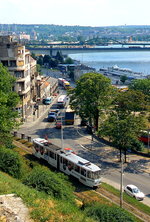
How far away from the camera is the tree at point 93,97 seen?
4278 cm

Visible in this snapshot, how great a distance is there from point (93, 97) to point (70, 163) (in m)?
17.0

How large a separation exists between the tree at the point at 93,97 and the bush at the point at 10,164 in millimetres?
20017

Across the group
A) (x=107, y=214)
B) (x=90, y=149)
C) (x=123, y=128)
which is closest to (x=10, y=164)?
(x=107, y=214)

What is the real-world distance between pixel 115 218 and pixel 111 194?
9.85 meters

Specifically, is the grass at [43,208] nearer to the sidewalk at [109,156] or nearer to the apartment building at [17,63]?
the sidewalk at [109,156]

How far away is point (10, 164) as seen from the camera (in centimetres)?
2355

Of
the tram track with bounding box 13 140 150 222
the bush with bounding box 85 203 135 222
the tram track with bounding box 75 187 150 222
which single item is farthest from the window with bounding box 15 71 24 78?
the bush with bounding box 85 203 135 222

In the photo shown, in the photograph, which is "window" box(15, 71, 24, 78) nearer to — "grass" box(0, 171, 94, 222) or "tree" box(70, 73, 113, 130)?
"tree" box(70, 73, 113, 130)

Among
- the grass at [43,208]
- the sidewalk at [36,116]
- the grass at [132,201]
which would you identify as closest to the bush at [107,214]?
the grass at [43,208]

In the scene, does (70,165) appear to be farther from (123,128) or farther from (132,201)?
(123,128)

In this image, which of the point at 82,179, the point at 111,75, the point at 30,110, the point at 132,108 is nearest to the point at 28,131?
the point at 30,110

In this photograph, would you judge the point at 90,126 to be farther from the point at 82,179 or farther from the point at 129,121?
the point at 82,179

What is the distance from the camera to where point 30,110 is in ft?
181

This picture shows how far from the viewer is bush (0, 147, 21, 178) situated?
23344mm
